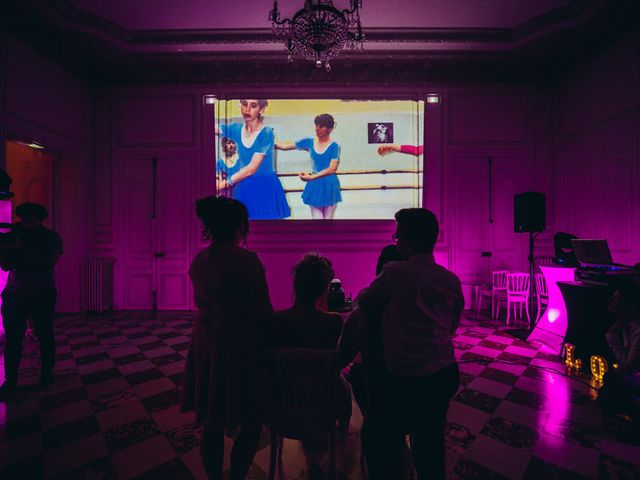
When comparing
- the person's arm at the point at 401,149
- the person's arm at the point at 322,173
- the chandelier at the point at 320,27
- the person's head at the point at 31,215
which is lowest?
the person's head at the point at 31,215

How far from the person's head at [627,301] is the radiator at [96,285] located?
6.56m

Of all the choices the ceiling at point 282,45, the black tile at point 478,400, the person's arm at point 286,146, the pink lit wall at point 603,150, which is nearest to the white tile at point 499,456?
the black tile at point 478,400

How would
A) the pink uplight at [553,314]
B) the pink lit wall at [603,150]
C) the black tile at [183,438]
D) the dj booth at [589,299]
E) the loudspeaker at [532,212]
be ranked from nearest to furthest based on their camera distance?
the black tile at [183,438]
the dj booth at [589,299]
the pink uplight at [553,314]
the loudspeaker at [532,212]
the pink lit wall at [603,150]

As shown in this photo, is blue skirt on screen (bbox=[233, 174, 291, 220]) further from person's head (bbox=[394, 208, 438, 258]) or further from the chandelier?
person's head (bbox=[394, 208, 438, 258])

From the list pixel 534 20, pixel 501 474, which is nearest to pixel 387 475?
pixel 501 474

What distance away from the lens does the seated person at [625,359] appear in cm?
206

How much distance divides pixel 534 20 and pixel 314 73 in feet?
10.8

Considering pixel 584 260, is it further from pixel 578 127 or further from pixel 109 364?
pixel 109 364

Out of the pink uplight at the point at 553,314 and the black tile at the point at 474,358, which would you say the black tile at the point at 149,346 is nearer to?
the black tile at the point at 474,358

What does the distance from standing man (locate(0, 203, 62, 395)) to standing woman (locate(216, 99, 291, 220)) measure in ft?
9.42

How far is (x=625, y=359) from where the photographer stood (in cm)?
219

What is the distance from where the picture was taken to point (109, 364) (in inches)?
126

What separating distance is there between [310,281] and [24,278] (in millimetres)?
2728

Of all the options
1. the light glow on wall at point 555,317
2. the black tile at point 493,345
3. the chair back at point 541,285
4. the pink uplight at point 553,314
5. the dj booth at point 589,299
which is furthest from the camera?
the chair back at point 541,285
